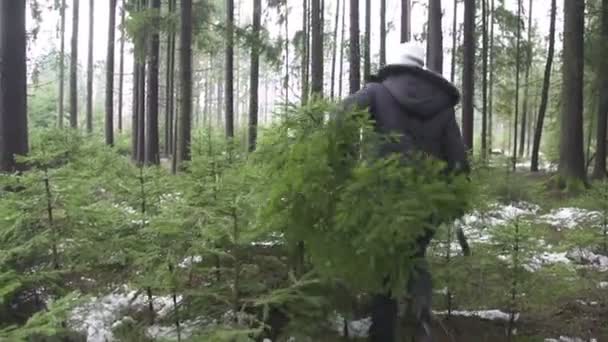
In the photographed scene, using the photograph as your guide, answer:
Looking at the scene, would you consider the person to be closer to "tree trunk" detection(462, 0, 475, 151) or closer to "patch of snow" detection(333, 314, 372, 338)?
"patch of snow" detection(333, 314, 372, 338)

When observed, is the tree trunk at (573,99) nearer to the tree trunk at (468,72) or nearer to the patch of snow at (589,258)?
the tree trunk at (468,72)

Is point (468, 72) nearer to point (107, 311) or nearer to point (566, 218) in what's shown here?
point (566, 218)

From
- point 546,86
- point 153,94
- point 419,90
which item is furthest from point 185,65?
point 546,86

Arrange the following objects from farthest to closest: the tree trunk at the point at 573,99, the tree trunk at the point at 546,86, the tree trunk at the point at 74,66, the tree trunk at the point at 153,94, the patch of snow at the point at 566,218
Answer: the tree trunk at the point at 74,66 → the tree trunk at the point at 546,86 → the tree trunk at the point at 153,94 → the tree trunk at the point at 573,99 → the patch of snow at the point at 566,218

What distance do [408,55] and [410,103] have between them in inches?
13.5

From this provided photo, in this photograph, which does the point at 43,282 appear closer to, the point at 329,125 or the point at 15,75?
the point at 329,125

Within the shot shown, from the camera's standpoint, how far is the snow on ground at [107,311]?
3859 mm

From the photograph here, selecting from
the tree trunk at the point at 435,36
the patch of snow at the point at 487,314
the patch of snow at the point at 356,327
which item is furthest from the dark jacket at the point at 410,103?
the tree trunk at the point at 435,36

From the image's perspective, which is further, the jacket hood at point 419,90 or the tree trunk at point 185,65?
the tree trunk at point 185,65

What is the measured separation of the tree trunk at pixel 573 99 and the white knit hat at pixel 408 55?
36.3 ft

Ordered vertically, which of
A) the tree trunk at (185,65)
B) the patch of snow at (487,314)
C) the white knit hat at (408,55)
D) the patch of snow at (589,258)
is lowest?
the patch of snow at (487,314)

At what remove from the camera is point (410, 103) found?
3.23 m

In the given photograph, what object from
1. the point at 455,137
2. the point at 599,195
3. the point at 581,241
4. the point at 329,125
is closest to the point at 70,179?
the point at 329,125

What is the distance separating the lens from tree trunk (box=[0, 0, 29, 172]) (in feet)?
18.9
